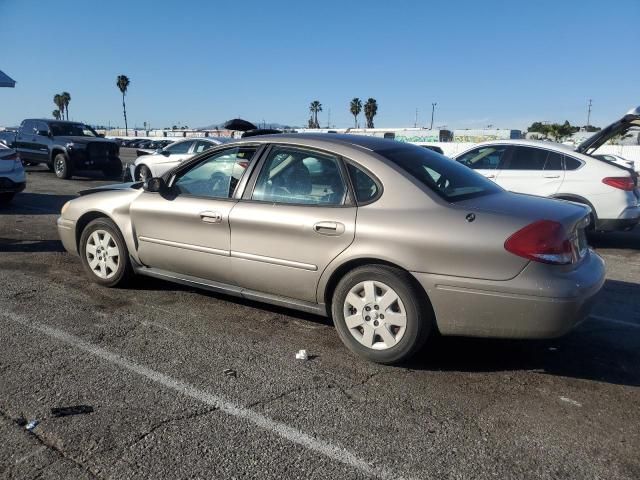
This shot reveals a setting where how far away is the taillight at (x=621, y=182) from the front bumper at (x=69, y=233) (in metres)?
6.94

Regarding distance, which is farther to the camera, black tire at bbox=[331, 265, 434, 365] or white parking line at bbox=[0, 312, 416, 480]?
black tire at bbox=[331, 265, 434, 365]

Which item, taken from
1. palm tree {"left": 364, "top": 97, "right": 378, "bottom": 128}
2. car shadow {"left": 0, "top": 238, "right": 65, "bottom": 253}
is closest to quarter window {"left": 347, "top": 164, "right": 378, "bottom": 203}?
car shadow {"left": 0, "top": 238, "right": 65, "bottom": 253}

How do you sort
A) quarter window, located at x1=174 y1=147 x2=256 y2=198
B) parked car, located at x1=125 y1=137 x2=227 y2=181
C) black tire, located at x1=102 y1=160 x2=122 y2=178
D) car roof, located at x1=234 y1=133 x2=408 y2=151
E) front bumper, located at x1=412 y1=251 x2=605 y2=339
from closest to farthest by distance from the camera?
front bumper, located at x1=412 y1=251 x2=605 y2=339
car roof, located at x1=234 y1=133 x2=408 y2=151
quarter window, located at x1=174 y1=147 x2=256 y2=198
parked car, located at x1=125 y1=137 x2=227 y2=181
black tire, located at x1=102 y1=160 x2=122 y2=178

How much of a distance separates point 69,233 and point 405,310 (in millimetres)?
3759

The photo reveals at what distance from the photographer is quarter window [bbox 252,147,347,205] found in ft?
13.4

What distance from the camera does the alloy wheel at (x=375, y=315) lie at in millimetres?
3668

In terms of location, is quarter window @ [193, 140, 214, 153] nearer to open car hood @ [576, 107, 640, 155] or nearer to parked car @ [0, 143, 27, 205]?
parked car @ [0, 143, 27, 205]

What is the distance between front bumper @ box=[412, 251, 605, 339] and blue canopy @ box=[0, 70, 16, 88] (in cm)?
1722

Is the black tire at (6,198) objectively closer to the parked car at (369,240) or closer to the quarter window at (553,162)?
the parked car at (369,240)

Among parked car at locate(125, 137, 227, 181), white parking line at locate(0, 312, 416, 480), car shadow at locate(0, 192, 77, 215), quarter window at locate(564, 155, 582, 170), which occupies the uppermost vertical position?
quarter window at locate(564, 155, 582, 170)

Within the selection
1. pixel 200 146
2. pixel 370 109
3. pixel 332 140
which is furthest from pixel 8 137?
pixel 370 109

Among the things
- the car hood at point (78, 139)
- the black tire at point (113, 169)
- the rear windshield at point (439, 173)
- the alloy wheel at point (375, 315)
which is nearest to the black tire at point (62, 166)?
the car hood at point (78, 139)

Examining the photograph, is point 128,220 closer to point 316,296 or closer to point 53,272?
point 53,272

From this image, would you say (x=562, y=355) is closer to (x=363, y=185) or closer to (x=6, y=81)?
(x=363, y=185)
